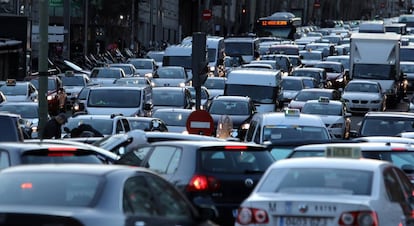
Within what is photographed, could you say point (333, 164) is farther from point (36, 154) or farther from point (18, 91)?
point (18, 91)

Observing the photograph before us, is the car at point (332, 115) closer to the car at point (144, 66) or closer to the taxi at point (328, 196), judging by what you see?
the car at point (144, 66)

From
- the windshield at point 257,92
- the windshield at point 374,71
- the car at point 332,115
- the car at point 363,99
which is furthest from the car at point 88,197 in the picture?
the windshield at point 374,71

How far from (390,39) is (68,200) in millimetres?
46320

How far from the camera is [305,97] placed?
4184cm

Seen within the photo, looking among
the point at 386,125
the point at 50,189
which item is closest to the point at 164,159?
the point at 50,189

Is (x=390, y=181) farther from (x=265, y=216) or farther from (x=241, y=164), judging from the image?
(x=241, y=164)

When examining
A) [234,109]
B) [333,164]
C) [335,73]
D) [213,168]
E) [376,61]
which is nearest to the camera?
[333,164]

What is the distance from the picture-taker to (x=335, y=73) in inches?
2314

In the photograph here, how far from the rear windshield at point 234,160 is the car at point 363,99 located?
30.9 meters

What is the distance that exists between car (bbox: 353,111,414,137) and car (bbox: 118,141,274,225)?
13156mm

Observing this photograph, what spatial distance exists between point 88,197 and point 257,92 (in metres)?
30.8

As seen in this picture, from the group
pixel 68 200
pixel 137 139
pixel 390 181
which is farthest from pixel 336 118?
pixel 68 200

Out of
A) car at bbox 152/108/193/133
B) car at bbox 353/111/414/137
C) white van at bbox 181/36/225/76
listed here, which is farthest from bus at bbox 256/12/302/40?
car at bbox 353/111/414/137

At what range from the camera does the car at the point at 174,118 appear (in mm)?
31984
